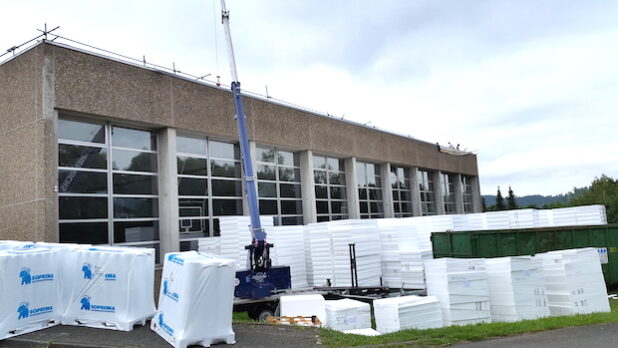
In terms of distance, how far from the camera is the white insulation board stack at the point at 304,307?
1013 cm

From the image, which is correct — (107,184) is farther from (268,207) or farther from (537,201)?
(537,201)

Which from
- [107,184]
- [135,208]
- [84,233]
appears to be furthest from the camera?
[135,208]

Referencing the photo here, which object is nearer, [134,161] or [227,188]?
[134,161]

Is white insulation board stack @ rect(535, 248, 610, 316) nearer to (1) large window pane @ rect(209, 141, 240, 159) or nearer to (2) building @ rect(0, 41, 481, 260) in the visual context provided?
(2) building @ rect(0, 41, 481, 260)

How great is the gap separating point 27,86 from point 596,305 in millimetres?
14908

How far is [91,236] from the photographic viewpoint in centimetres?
1267

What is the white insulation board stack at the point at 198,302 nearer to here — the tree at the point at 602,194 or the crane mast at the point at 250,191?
the crane mast at the point at 250,191

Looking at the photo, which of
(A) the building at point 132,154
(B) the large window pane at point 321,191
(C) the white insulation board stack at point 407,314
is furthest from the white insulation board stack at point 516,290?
(B) the large window pane at point 321,191

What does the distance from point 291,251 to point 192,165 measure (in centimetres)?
435

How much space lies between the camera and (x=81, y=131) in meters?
12.9

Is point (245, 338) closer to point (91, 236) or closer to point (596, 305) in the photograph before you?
point (91, 236)

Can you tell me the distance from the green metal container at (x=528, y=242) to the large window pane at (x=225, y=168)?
7.25 meters

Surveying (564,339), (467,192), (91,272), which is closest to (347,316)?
(564,339)

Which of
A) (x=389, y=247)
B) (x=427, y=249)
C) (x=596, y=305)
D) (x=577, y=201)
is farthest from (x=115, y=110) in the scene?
(x=577, y=201)
